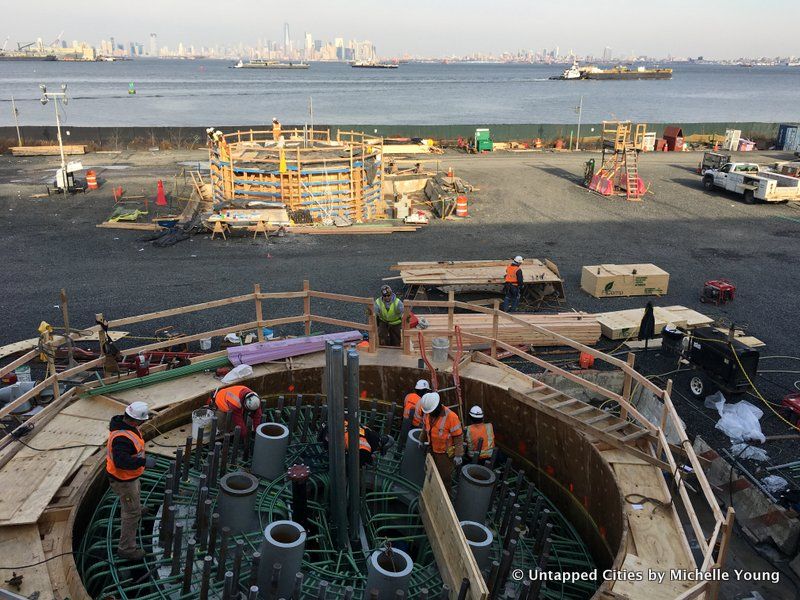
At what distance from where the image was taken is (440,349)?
1192 centimetres

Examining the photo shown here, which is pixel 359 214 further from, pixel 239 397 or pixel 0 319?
pixel 239 397

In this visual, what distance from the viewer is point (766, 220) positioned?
30172 mm

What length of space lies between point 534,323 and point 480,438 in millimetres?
6527

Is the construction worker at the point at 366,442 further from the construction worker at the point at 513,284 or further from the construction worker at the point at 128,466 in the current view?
the construction worker at the point at 513,284

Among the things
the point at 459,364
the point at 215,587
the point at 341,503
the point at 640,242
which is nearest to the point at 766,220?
the point at 640,242

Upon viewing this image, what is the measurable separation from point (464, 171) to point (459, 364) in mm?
31722

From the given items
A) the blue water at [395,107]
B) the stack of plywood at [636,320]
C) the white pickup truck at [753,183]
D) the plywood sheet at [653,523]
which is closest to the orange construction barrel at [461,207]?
the stack of plywood at [636,320]

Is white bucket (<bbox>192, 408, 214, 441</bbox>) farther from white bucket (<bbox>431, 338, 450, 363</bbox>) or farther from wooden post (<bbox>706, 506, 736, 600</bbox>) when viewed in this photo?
wooden post (<bbox>706, 506, 736, 600</bbox>)

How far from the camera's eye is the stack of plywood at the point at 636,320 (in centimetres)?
1661

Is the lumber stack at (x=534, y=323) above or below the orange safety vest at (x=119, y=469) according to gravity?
below

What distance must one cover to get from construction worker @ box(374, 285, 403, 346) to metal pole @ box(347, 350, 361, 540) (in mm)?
4314

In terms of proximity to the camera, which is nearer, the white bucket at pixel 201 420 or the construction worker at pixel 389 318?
the white bucket at pixel 201 420

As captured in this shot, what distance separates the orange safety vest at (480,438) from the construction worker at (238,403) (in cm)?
329

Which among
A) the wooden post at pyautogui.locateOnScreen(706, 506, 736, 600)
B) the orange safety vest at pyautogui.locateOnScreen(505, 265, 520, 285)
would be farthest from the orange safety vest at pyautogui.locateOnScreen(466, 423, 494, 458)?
the orange safety vest at pyautogui.locateOnScreen(505, 265, 520, 285)
